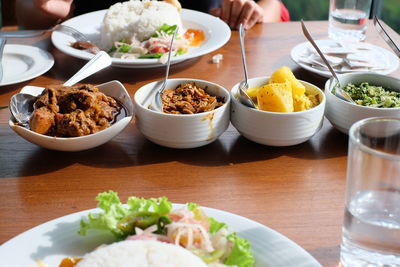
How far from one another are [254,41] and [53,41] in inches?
30.6

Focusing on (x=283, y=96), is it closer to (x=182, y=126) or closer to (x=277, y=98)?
(x=277, y=98)

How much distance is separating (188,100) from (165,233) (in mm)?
510

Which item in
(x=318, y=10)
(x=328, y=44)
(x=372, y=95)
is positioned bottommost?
(x=318, y=10)

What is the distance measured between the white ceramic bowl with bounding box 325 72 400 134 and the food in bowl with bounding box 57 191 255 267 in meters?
0.56

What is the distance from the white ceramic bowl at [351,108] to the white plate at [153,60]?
57cm

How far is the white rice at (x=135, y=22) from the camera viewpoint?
2.03 meters

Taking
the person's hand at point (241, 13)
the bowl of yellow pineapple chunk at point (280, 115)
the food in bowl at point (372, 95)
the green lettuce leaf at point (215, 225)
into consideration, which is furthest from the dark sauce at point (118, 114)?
the person's hand at point (241, 13)

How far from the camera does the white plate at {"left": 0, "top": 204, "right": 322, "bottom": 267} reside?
0.87m

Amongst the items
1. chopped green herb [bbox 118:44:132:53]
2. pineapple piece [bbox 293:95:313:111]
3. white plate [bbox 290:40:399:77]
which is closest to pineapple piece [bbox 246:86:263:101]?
pineapple piece [bbox 293:95:313:111]

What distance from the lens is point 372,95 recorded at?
4.59 feet

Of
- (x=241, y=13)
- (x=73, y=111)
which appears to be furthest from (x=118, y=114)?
(x=241, y=13)

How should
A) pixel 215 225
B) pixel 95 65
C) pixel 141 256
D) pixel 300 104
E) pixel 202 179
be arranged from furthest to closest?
pixel 95 65, pixel 300 104, pixel 202 179, pixel 215 225, pixel 141 256

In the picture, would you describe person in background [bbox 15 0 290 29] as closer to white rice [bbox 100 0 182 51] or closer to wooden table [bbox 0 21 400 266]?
white rice [bbox 100 0 182 51]

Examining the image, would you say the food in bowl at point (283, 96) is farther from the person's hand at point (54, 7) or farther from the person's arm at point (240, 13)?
the person's hand at point (54, 7)
